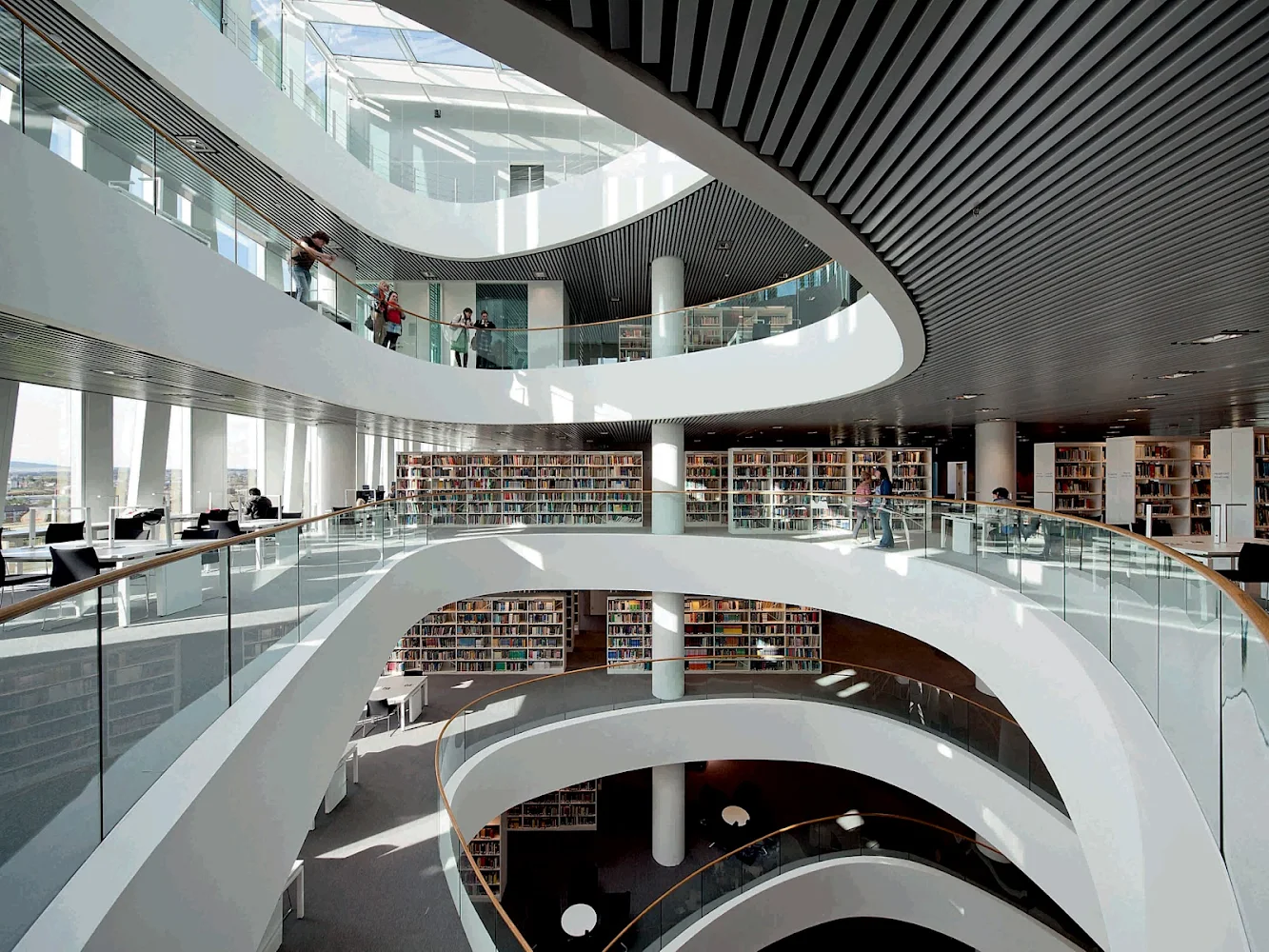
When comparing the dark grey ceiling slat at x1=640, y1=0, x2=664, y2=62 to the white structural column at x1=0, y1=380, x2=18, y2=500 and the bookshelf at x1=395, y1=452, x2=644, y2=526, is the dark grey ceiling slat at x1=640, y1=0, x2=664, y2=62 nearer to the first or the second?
the white structural column at x1=0, y1=380, x2=18, y2=500

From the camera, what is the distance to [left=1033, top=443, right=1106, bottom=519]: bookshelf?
11102 millimetres

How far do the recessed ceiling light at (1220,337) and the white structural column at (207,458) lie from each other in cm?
1149

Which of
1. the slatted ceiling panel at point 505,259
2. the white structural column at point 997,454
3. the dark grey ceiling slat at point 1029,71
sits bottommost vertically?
the white structural column at point 997,454

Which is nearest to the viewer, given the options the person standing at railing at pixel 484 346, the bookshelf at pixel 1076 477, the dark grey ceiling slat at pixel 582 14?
the dark grey ceiling slat at pixel 582 14

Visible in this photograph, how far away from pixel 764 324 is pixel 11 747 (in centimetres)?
743

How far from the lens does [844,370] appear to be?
652 centimetres

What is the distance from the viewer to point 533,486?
37.3ft

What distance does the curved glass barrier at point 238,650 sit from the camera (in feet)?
5.78

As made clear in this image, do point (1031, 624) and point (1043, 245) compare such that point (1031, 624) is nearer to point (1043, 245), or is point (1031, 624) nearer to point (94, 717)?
point (1043, 245)

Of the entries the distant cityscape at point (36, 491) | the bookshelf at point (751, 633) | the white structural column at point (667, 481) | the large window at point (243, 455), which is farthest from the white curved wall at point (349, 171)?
the bookshelf at point (751, 633)

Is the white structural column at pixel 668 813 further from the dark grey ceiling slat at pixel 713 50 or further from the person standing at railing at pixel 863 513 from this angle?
the dark grey ceiling slat at pixel 713 50

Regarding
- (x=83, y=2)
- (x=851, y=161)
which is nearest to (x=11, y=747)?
(x=851, y=161)

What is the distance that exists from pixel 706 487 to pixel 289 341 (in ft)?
24.8

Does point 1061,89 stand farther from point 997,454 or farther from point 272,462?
point 272,462
